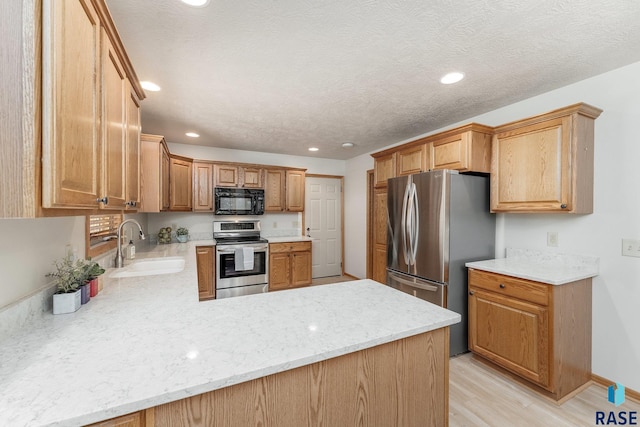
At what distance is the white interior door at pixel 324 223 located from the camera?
5.22 m

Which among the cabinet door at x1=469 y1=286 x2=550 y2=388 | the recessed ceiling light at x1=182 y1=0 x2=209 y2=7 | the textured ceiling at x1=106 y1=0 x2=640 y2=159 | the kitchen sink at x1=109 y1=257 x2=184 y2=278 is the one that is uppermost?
the textured ceiling at x1=106 y1=0 x2=640 y2=159

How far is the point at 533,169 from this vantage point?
88.5 inches

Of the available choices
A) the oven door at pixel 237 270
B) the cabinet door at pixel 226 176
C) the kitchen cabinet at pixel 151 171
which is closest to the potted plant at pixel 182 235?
the oven door at pixel 237 270

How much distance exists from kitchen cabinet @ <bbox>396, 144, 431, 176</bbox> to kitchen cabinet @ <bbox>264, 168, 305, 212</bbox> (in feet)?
6.30

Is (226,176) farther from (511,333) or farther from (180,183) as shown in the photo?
(511,333)

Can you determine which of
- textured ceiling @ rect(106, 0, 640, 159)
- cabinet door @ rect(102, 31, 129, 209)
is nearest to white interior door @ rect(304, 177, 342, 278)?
textured ceiling @ rect(106, 0, 640, 159)

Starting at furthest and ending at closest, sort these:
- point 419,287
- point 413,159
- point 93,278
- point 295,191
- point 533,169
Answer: point 295,191, point 413,159, point 419,287, point 533,169, point 93,278

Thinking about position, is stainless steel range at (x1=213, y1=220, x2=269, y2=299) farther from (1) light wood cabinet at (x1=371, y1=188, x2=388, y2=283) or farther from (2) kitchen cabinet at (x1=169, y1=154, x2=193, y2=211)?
(1) light wood cabinet at (x1=371, y1=188, x2=388, y2=283)

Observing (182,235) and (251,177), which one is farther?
(251,177)

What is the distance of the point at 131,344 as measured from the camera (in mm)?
935

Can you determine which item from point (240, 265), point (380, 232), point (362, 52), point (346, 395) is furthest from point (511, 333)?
point (240, 265)

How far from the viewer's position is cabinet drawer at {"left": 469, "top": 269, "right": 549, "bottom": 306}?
76.4 inches

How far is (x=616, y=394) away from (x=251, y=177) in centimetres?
448

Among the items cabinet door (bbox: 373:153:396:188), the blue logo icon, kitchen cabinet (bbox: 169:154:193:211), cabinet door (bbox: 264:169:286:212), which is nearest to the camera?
the blue logo icon
